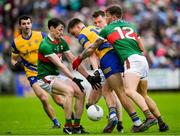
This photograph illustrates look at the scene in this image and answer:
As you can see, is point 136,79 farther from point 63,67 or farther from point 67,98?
point 63,67

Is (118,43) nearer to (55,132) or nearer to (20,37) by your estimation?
(55,132)

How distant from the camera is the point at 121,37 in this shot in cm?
1352

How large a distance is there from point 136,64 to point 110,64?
1.99 feet

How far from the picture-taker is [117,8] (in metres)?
13.6

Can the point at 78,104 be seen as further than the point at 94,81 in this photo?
Yes

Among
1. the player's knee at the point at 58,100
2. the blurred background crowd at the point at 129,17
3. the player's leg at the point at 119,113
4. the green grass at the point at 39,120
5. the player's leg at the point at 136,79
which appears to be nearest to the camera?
the player's leg at the point at 136,79

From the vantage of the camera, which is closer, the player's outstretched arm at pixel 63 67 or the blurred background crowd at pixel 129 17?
the player's outstretched arm at pixel 63 67

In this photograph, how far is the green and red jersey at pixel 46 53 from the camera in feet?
46.9

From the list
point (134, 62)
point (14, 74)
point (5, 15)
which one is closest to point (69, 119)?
point (134, 62)

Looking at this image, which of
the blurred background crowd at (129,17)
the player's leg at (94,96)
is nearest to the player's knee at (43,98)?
the player's leg at (94,96)

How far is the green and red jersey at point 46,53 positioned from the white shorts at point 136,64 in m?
1.71

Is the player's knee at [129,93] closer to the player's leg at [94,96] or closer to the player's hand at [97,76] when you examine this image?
the player's hand at [97,76]

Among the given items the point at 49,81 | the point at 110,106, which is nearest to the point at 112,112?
the point at 110,106

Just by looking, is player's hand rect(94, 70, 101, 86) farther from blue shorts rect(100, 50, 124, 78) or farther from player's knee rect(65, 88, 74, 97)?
player's knee rect(65, 88, 74, 97)
